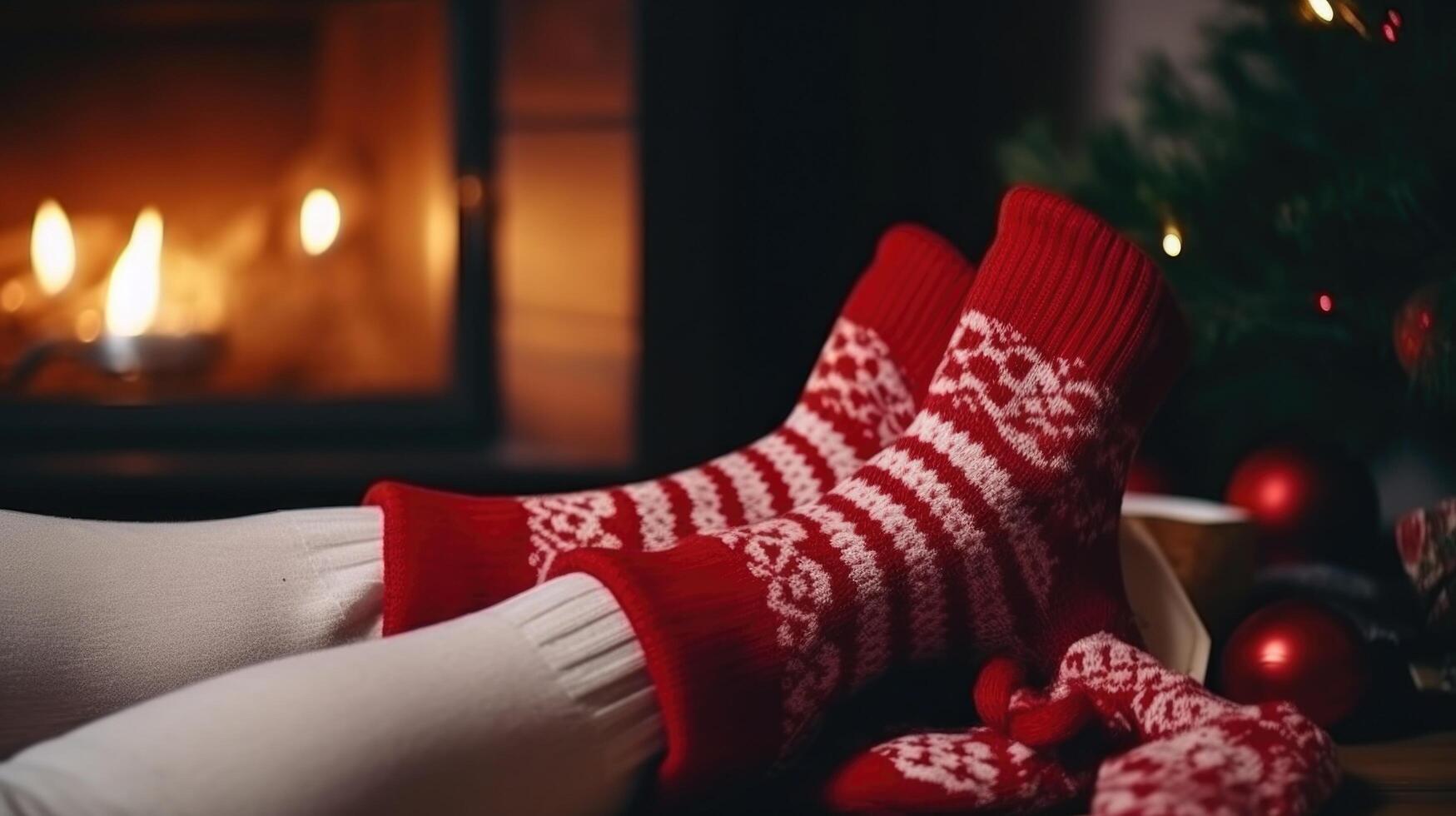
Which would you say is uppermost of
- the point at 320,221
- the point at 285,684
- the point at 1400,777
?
the point at 320,221

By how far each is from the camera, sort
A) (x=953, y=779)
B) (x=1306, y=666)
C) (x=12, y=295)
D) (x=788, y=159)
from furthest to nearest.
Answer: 1. (x=12, y=295)
2. (x=788, y=159)
3. (x=1306, y=666)
4. (x=953, y=779)

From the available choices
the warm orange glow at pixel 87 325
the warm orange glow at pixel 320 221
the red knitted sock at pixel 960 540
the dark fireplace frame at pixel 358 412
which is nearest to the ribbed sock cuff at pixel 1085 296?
the red knitted sock at pixel 960 540

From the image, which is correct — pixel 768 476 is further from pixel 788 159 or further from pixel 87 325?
pixel 87 325

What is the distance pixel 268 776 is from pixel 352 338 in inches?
42.3

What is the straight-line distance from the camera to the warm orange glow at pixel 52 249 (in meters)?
1.45

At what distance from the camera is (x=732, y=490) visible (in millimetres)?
753

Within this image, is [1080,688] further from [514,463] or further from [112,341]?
[112,341]

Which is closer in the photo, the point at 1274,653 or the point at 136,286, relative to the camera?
the point at 1274,653

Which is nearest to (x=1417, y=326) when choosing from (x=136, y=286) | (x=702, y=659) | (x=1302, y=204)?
(x=1302, y=204)

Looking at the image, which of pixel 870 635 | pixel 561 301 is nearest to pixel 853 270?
pixel 561 301

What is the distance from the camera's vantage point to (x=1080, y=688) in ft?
2.10

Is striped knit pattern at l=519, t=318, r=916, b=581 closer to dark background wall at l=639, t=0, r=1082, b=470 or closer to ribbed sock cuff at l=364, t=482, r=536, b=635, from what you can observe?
ribbed sock cuff at l=364, t=482, r=536, b=635

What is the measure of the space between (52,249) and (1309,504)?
1.21 meters

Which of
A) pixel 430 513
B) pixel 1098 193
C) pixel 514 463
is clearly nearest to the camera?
pixel 430 513
